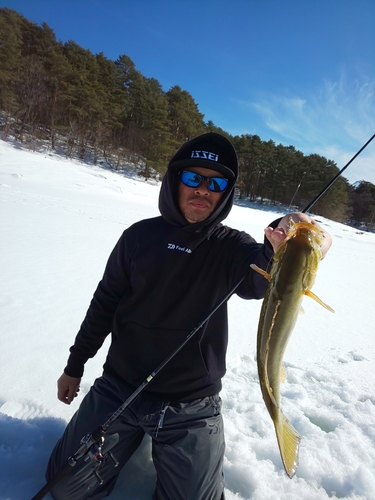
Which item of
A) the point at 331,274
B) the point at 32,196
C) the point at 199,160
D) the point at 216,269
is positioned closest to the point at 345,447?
the point at 216,269

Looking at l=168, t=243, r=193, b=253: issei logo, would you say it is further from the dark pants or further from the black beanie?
the dark pants

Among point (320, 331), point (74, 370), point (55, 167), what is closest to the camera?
point (74, 370)

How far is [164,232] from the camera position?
191 cm

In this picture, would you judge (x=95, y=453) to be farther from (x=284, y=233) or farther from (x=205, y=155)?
(x=205, y=155)

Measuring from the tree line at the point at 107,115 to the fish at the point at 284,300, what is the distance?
22.7 m

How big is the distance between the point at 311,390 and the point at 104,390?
173 cm

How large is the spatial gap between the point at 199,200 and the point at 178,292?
62 cm

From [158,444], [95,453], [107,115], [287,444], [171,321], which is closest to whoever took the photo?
[287,444]

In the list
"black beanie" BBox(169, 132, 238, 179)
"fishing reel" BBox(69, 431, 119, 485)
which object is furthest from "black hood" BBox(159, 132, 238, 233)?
"fishing reel" BBox(69, 431, 119, 485)

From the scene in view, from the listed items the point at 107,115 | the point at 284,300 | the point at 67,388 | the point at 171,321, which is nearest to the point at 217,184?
the point at 171,321

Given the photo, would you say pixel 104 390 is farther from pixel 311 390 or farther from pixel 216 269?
pixel 311 390

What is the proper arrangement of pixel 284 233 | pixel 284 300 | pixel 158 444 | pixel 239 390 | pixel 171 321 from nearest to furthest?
pixel 284 300 < pixel 284 233 < pixel 158 444 < pixel 171 321 < pixel 239 390

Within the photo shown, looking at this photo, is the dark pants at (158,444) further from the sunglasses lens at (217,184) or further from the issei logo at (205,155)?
the issei logo at (205,155)

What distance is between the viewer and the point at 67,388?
1.94 metres
